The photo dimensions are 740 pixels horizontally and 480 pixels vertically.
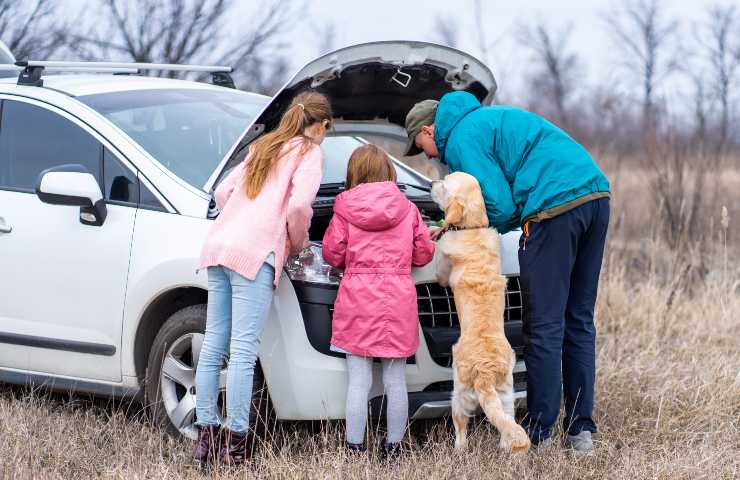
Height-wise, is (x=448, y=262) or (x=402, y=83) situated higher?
(x=402, y=83)

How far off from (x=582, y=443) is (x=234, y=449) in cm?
158

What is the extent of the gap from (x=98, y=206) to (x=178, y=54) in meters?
6.98

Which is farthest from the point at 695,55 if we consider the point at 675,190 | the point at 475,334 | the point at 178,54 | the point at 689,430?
the point at 475,334

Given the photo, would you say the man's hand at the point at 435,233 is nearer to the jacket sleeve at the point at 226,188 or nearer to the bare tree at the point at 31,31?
the jacket sleeve at the point at 226,188

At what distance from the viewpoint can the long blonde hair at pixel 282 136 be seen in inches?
152

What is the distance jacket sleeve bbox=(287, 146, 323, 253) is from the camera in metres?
3.79

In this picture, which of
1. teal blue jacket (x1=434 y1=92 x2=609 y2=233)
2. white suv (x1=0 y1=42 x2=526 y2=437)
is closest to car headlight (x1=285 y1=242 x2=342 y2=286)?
white suv (x1=0 y1=42 x2=526 y2=437)

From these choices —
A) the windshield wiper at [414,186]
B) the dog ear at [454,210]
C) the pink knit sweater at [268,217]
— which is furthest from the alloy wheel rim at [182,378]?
the windshield wiper at [414,186]

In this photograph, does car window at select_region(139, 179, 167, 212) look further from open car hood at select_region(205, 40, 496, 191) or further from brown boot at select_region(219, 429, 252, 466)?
brown boot at select_region(219, 429, 252, 466)

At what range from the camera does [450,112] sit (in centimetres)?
412

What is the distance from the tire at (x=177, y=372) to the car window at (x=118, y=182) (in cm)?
60

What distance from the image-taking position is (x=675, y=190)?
8.23m

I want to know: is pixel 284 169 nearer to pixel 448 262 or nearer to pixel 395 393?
pixel 448 262

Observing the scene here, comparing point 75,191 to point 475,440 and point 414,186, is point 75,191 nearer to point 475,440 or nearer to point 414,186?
point 414,186
